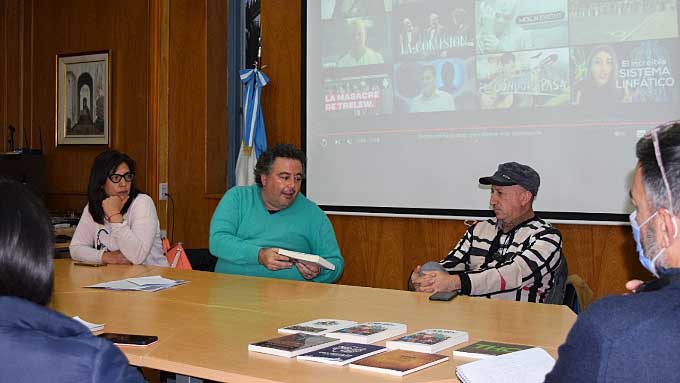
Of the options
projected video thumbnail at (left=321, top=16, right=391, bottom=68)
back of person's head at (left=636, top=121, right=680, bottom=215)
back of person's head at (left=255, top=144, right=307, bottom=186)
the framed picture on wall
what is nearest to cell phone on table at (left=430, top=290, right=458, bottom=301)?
back of person's head at (left=255, top=144, right=307, bottom=186)

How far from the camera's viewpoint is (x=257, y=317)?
2664 millimetres

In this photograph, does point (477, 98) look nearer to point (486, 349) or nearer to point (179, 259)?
point (179, 259)

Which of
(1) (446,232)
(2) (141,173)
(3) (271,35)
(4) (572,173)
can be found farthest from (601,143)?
(2) (141,173)

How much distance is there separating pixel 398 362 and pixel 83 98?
517cm

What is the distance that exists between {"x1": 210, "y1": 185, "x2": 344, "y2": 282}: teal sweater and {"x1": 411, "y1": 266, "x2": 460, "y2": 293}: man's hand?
578 millimetres

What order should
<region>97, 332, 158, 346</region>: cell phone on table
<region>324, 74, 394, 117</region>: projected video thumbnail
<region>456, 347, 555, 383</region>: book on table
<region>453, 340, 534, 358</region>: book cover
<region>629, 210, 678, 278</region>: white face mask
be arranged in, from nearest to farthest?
<region>629, 210, 678, 278</region>: white face mask → <region>456, 347, 555, 383</region>: book on table → <region>453, 340, 534, 358</region>: book cover → <region>97, 332, 158, 346</region>: cell phone on table → <region>324, 74, 394, 117</region>: projected video thumbnail

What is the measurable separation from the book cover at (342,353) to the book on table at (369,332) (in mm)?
72

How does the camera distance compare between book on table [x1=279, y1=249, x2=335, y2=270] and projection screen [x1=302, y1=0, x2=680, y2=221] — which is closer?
book on table [x1=279, y1=249, x2=335, y2=270]

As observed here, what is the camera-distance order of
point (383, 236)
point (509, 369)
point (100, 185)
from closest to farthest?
point (509, 369) → point (100, 185) → point (383, 236)

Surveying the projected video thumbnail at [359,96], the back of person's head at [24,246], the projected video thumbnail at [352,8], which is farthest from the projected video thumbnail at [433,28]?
the back of person's head at [24,246]

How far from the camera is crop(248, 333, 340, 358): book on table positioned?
6.95 feet

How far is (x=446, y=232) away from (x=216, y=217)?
159cm

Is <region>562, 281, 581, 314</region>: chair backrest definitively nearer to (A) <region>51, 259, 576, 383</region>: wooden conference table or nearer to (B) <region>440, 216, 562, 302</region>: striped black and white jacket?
(B) <region>440, 216, 562, 302</region>: striped black and white jacket

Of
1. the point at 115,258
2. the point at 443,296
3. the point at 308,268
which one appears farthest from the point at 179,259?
the point at 443,296
